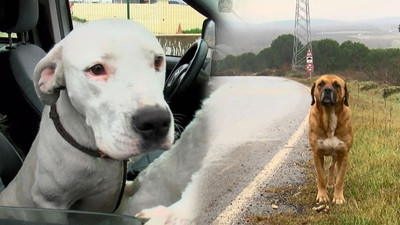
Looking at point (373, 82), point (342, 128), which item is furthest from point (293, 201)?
point (373, 82)

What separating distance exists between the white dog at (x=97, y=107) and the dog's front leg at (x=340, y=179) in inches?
22.3

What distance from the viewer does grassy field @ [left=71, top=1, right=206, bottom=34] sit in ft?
2.81

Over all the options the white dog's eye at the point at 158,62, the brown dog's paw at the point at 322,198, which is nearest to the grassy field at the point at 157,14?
the white dog's eye at the point at 158,62

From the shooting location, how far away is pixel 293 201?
1.21m

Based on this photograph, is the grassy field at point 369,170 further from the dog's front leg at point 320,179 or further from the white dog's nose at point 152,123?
the white dog's nose at point 152,123

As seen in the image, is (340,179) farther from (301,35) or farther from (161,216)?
(161,216)

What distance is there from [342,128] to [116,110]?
2.51 ft

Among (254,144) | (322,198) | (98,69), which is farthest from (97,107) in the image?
(322,198)

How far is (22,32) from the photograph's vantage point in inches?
44.1

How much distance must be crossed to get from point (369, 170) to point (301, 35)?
353 millimetres

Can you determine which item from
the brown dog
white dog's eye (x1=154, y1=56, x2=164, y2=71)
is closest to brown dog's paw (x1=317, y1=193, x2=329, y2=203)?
the brown dog

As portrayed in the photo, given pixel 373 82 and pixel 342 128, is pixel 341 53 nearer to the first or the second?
pixel 373 82

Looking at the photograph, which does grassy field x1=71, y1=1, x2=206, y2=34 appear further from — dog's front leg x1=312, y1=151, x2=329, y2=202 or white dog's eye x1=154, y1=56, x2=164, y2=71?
dog's front leg x1=312, y1=151, x2=329, y2=202

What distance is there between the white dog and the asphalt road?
1.06 feet
